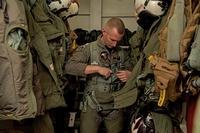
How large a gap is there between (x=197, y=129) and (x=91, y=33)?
2.06 metres

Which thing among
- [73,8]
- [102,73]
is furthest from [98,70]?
[73,8]

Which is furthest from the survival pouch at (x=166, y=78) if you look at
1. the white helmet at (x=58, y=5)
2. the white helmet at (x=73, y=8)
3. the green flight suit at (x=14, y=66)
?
the white helmet at (x=73, y=8)

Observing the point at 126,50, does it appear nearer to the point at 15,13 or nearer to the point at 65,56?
the point at 65,56

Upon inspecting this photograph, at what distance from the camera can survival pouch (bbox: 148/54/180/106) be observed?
2051 millimetres

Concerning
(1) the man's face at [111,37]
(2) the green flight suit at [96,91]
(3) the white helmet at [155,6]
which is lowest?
(2) the green flight suit at [96,91]

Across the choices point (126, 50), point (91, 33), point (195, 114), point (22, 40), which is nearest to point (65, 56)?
point (126, 50)

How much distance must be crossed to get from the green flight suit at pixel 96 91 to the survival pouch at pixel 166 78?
96 centimetres

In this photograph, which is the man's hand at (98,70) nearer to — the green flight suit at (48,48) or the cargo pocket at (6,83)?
the green flight suit at (48,48)

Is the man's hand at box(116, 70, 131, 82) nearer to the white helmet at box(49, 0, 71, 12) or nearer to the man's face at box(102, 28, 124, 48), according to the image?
the man's face at box(102, 28, 124, 48)

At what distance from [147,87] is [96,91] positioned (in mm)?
692

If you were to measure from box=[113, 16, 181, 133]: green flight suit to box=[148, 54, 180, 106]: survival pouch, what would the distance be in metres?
0.27

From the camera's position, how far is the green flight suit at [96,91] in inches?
123

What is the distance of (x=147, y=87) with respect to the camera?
100 inches

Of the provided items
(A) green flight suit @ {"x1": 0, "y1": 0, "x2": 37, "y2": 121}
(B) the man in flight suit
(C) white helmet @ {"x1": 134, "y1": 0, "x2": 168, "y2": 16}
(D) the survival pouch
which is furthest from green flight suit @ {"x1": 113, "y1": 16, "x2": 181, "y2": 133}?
(A) green flight suit @ {"x1": 0, "y1": 0, "x2": 37, "y2": 121}
